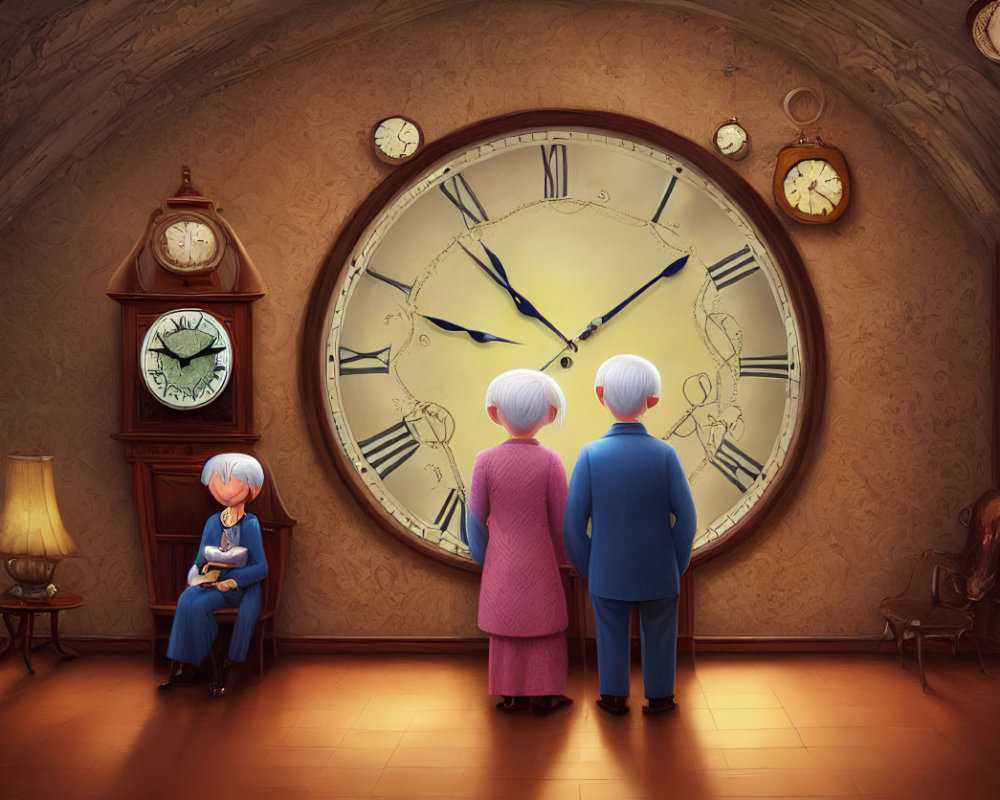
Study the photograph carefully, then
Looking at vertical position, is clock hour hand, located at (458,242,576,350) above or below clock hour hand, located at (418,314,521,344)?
above

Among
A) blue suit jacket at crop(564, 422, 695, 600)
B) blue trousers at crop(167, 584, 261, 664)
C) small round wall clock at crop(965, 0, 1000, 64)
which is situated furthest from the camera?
blue trousers at crop(167, 584, 261, 664)

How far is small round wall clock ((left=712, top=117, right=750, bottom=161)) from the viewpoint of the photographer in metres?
3.98

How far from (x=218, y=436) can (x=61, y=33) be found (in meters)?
1.45

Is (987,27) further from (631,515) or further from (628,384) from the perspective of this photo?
(631,515)

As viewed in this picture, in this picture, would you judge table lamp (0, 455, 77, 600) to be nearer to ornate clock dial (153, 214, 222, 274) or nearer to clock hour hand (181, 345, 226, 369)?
clock hour hand (181, 345, 226, 369)

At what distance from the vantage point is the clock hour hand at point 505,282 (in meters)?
4.03

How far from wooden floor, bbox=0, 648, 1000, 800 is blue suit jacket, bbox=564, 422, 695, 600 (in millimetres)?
460

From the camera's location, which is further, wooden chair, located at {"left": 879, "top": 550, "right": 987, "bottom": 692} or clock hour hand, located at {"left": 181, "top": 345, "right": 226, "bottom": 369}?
clock hour hand, located at {"left": 181, "top": 345, "right": 226, "bottom": 369}

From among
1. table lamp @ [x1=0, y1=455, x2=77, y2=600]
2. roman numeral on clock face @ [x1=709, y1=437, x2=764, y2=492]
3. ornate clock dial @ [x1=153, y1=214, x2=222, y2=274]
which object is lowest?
table lamp @ [x1=0, y1=455, x2=77, y2=600]

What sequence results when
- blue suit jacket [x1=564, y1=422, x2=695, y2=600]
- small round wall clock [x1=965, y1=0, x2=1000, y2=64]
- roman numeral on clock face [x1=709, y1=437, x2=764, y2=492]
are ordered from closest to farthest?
small round wall clock [x1=965, y1=0, x2=1000, y2=64] → blue suit jacket [x1=564, y1=422, x2=695, y2=600] → roman numeral on clock face [x1=709, y1=437, x2=764, y2=492]

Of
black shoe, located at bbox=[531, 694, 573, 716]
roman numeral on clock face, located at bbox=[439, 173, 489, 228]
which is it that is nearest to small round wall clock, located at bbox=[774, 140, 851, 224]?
roman numeral on clock face, located at bbox=[439, 173, 489, 228]

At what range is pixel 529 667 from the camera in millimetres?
3455

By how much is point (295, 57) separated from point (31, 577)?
2.20 m

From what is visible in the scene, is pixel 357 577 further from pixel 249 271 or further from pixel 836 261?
pixel 836 261
